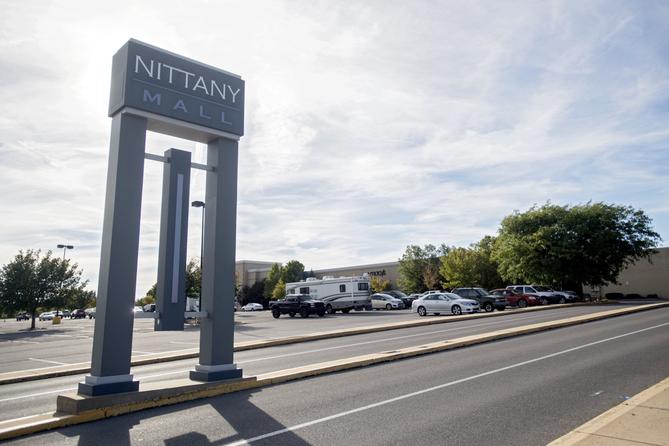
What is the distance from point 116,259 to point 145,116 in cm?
245

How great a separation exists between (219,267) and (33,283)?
35479 mm

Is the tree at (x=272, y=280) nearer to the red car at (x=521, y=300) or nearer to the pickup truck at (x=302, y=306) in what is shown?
the pickup truck at (x=302, y=306)

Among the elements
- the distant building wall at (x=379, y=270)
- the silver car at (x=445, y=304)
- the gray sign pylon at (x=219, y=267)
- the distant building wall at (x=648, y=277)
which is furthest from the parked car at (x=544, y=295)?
the distant building wall at (x=379, y=270)

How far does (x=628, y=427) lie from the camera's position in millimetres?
5555

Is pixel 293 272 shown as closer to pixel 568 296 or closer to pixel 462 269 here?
pixel 462 269

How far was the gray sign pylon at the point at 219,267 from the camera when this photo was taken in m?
8.79

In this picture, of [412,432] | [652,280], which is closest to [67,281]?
[412,432]

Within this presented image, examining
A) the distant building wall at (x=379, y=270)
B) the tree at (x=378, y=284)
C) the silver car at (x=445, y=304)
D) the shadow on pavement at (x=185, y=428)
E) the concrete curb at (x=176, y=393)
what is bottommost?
the shadow on pavement at (x=185, y=428)

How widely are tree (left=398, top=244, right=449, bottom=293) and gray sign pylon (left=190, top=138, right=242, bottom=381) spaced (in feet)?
215

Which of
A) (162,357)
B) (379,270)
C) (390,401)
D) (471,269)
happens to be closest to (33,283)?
(162,357)

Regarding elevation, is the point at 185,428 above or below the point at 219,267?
below

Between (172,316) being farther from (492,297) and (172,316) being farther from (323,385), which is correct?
(492,297)

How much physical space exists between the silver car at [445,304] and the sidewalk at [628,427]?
2333 centimetres

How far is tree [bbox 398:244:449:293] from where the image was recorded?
2953 inches
